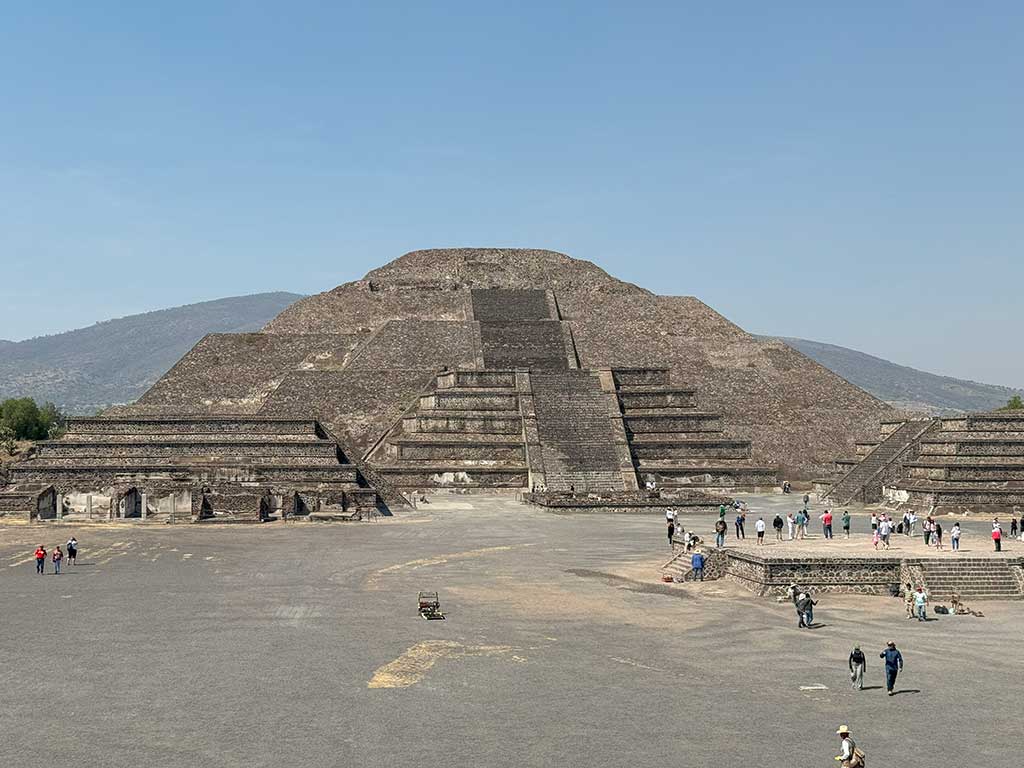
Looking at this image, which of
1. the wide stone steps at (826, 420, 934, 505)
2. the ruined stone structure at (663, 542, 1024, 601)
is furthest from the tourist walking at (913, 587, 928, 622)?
the wide stone steps at (826, 420, 934, 505)

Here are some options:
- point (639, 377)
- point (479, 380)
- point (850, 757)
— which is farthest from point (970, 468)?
point (850, 757)

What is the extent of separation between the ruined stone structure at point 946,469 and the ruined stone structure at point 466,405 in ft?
18.4

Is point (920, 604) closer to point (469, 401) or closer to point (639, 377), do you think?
point (469, 401)

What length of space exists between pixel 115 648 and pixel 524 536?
1991 centimetres

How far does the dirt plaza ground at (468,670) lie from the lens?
603 inches

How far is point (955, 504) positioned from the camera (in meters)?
48.4

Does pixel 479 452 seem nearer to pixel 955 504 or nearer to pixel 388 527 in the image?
pixel 388 527

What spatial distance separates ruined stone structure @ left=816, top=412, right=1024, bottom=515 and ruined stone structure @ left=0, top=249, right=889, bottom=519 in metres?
5.60

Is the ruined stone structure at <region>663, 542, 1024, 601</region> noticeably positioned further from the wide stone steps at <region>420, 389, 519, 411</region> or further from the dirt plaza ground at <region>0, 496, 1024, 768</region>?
the wide stone steps at <region>420, 389, 519, 411</region>

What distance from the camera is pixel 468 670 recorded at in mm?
19453

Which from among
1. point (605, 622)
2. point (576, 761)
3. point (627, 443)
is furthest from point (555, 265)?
point (576, 761)

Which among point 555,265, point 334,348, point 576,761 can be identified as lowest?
point 576,761

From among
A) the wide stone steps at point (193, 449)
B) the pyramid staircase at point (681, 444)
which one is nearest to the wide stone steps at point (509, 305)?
the pyramid staircase at point (681, 444)

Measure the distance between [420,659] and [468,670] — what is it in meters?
1.09
